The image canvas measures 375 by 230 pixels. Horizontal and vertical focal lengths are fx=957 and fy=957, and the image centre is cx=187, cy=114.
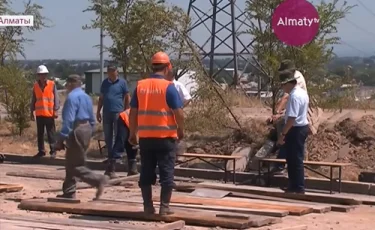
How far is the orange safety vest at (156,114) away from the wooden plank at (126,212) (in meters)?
1.02

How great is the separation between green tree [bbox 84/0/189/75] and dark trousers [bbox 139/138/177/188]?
28.7 ft

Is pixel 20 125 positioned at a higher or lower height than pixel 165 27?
lower

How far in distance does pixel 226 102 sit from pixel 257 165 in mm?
2872

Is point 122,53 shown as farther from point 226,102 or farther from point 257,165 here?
point 257,165

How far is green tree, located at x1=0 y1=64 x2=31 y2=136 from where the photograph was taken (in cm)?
2400

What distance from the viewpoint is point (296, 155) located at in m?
14.4

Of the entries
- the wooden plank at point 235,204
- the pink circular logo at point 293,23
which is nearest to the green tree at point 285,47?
the pink circular logo at point 293,23

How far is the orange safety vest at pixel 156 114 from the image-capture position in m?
11.7

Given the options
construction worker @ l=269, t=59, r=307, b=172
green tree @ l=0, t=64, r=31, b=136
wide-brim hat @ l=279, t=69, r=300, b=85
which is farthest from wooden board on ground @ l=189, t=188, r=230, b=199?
green tree @ l=0, t=64, r=31, b=136

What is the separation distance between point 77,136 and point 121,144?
3.97 metres

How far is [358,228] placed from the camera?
475 inches

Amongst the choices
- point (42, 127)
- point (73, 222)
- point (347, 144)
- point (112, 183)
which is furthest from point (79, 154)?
point (42, 127)

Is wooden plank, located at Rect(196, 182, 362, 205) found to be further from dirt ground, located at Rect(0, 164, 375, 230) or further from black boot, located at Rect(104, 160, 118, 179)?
black boot, located at Rect(104, 160, 118, 179)

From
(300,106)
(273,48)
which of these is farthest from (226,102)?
(300,106)
